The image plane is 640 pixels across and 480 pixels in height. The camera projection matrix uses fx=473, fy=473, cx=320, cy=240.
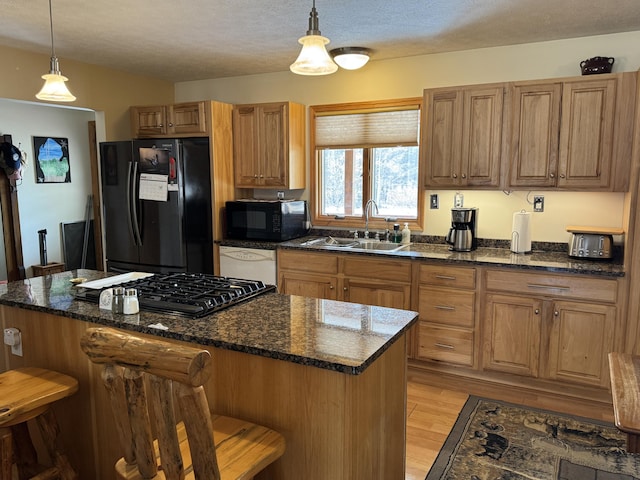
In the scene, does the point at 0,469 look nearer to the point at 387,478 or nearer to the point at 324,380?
the point at 324,380

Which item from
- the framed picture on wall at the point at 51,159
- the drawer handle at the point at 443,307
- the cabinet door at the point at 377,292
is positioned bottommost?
the drawer handle at the point at 443,307

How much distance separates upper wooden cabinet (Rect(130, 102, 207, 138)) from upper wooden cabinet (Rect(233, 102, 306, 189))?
0.35 meters

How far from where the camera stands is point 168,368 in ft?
3.85

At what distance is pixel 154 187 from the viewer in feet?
13.6

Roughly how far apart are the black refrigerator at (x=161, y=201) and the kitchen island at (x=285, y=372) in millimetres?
1939

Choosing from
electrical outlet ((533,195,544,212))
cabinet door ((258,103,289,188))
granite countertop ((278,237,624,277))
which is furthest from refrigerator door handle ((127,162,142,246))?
electrical outlet ((533,195,544,212))

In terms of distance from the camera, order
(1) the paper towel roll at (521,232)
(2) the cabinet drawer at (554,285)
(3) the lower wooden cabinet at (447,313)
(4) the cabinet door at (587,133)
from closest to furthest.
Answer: (2) the cabinet drawer at (554,285) → (4) the cabinet door at (587,133) → (3) the lower wooden cabinet at (447,313) → (1) the paper towel roll at (521,232)

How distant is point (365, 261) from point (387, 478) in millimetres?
1926

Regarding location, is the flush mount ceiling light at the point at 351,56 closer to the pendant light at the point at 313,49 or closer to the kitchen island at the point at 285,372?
the pendant light at the point at 313,49

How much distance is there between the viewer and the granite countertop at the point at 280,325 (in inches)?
59.7

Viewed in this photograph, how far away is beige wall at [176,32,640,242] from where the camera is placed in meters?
3.33

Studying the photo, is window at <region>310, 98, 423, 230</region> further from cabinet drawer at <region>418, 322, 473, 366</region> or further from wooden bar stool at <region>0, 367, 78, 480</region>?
wooden bar stool at <region>0, 367, 78, 480</region>

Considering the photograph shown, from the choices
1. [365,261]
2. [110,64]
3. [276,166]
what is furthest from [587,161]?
[110,64]

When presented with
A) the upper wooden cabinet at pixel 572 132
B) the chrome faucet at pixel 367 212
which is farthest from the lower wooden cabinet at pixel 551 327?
the chrome faucet at pixel 367 212
